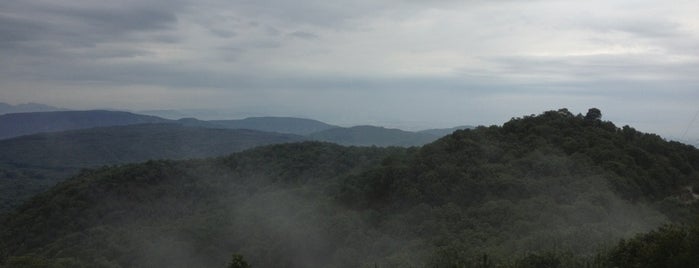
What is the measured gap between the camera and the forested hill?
61.9 feet

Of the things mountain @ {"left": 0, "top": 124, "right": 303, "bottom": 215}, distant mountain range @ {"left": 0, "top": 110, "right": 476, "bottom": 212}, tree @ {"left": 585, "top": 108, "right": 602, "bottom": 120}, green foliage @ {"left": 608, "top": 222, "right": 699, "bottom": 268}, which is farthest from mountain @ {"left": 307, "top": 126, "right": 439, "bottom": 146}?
green foliage @ {"left": 608, "top": 222, "right": 699, "bottom": 268}

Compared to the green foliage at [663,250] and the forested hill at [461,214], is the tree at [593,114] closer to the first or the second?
the forested hill at [461,214]

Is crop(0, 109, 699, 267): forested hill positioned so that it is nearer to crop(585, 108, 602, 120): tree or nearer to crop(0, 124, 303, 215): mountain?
crop(585, 108, 602, 120): tree

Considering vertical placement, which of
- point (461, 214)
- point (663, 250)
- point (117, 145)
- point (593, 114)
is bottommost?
point (117, 145)

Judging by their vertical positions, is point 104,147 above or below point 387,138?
below

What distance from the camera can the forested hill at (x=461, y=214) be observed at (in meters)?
18.9

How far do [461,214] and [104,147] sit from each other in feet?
497

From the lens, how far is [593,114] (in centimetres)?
3675

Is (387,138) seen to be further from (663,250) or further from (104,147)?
(663,250)

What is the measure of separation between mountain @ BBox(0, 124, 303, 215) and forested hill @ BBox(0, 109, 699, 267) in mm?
88043

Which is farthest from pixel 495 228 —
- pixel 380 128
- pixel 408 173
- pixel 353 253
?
pixel 380 128

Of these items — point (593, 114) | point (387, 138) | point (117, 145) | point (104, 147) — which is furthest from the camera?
point (387, 138)

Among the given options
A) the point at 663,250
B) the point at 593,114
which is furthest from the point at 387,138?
the point at 663,250

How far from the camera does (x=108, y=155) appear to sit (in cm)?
14838
